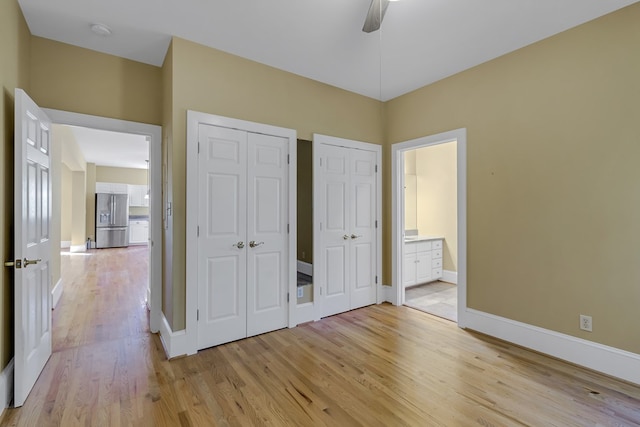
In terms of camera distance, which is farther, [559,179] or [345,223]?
[345,223]

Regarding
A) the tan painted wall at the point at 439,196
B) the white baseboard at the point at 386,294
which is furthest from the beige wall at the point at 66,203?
the tan painted wall at the point at 439,196

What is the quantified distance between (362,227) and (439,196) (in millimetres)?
2369

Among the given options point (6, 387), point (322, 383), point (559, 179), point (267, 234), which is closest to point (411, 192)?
point (559, 179)

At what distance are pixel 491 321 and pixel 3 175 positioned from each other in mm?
4342

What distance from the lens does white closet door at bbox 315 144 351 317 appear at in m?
3.69

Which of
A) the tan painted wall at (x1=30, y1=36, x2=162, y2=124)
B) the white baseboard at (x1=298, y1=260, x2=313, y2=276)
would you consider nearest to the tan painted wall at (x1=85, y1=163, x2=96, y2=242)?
the tan painted wall at (x1=30, y1=36, x2=162, y2=124)

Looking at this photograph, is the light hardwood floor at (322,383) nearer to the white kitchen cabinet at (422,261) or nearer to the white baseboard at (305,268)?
the white baseboard at (305,268)

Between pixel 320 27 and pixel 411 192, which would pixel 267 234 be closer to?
pixel 320 27

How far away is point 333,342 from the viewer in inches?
117

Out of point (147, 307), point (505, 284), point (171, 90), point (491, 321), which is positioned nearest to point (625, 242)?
point (505, 284)

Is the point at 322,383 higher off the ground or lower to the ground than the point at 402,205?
lower

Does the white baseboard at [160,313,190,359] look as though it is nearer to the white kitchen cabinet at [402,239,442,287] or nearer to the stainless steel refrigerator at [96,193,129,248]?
the white kitchen cabinet at [402,239,442,287]

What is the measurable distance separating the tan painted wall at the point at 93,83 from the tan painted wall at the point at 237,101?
0.67 meters

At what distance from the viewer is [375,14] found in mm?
1979
